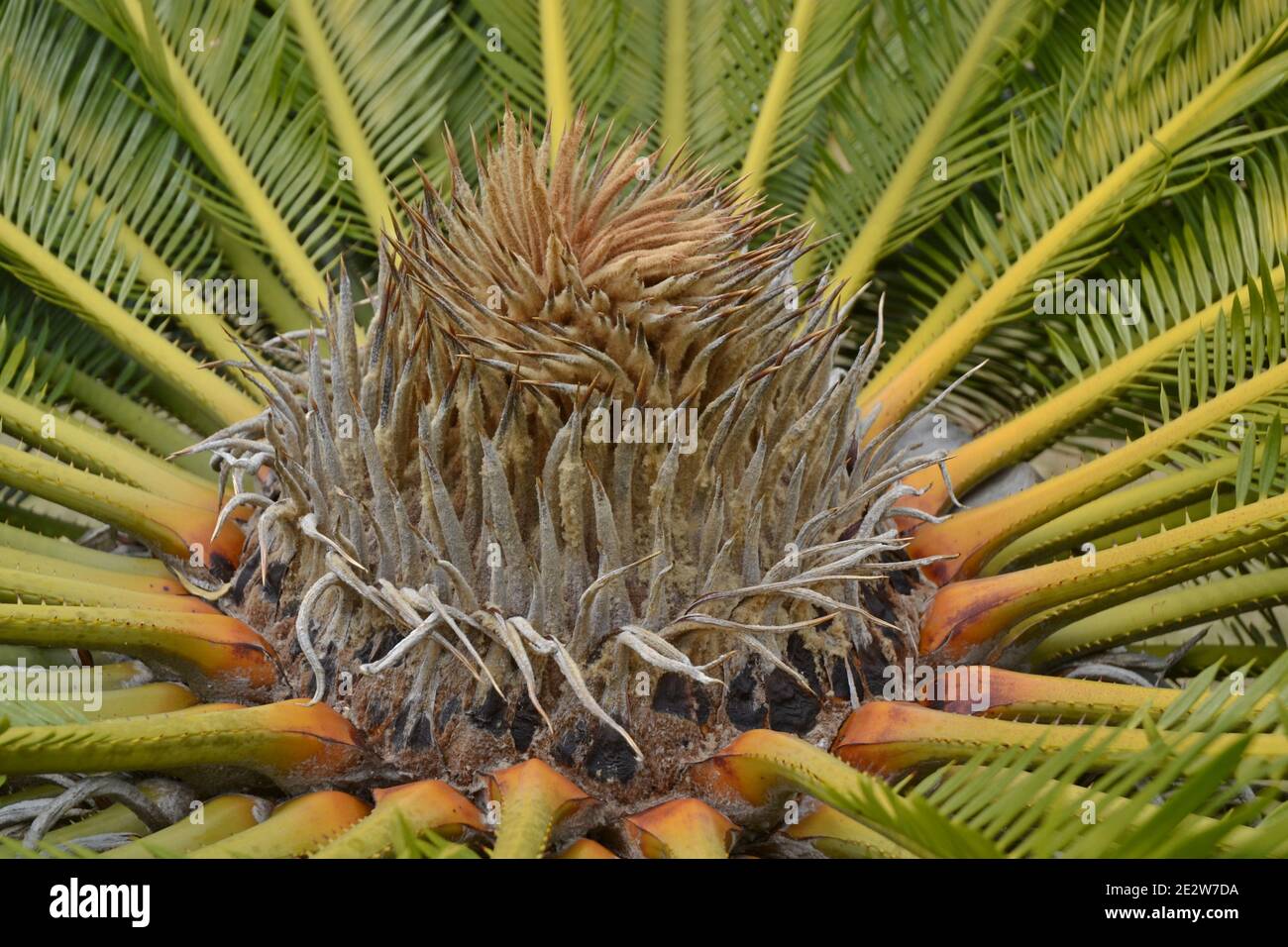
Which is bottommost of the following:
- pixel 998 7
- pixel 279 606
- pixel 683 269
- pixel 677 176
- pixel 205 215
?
pixel 279 606

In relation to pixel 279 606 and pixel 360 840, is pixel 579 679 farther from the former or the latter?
pixel 279 606

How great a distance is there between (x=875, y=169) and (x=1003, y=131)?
243 millimetres

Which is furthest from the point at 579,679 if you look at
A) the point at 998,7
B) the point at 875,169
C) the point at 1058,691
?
the point at 998,7

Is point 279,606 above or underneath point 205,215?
underneath

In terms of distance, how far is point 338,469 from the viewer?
170cm

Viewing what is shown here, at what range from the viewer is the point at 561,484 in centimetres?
157

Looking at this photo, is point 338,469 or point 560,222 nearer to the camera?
point 560,222

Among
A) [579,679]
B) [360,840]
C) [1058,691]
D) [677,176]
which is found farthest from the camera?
[677,176]

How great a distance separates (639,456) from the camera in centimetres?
161

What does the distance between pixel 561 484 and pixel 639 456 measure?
0.11m

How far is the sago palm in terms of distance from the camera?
1489 mm

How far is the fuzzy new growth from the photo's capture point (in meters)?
1.56

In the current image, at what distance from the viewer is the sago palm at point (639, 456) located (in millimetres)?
1489

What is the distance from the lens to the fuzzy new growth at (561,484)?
156cm
